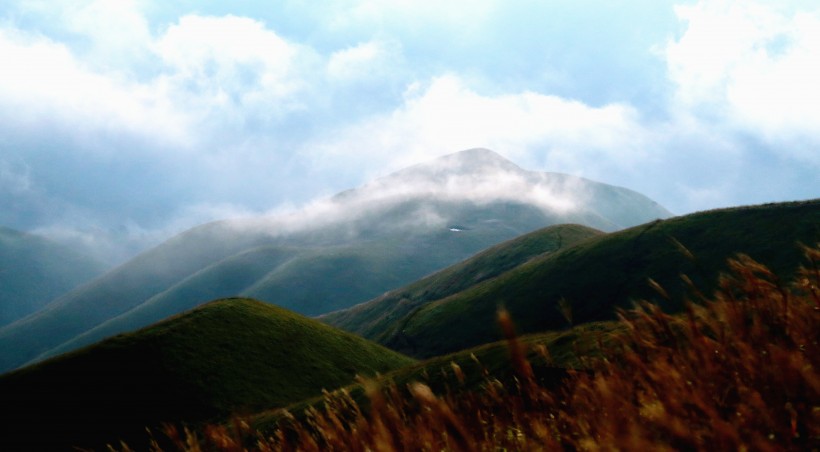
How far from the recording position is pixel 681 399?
11.2 ft

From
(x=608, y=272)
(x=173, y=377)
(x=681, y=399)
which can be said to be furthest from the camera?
(x=608, y=272)

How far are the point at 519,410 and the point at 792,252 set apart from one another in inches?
4735

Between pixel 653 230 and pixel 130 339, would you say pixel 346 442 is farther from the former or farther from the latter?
pixel 653 230

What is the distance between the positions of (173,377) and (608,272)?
98465 mm

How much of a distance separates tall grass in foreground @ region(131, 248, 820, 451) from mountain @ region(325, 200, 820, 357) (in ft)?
356

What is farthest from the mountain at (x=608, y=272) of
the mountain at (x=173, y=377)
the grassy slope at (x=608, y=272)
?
the mountain at (x=173, y=377)

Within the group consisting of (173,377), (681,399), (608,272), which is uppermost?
(681,399)

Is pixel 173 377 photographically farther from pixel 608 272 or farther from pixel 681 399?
pixel 608 272

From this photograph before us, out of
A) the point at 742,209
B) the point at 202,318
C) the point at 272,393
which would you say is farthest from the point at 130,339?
the point at 742,209

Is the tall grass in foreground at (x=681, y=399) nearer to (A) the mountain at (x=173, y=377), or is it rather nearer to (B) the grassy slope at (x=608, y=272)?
(A) the mountain at (x=173, y=377)

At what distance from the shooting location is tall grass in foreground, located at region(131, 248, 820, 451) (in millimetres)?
2881

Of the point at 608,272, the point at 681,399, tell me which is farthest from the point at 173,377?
the point at 608,272

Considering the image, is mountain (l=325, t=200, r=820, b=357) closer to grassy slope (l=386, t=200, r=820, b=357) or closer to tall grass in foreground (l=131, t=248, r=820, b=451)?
grassy slope (l=386, t=200, r=820, b=357)

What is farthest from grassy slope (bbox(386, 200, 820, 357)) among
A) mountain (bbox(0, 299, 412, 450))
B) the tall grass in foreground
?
the tall grass in foreground
